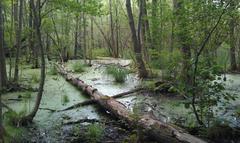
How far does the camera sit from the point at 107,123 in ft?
17.9

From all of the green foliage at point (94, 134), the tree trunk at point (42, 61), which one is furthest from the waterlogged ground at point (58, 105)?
the green foliage at point (94, 134)

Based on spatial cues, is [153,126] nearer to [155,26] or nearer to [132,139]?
[132,139]

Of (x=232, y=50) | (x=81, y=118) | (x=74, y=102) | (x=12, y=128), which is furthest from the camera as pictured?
(x=232, y=50)

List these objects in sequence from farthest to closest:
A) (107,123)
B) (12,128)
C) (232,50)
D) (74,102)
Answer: (232,50) → (74,102) → (107,123) → (12,128)

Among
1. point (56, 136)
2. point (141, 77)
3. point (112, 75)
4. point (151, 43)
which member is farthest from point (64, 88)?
point (56, 136)

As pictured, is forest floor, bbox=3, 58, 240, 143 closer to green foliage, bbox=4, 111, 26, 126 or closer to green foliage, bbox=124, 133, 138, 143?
green foliage, bbox=124, 133, 138, 143

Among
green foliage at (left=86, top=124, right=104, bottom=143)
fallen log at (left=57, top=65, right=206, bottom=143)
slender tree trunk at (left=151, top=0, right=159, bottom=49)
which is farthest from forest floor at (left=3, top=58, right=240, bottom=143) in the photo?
slender tree trunk at (left=151, top=0, right=159, bottom=49)

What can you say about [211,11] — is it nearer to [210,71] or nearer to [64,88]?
[210,71]

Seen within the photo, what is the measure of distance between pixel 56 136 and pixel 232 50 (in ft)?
30.7

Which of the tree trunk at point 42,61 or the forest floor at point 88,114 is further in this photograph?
the tree trunk at point 42,61

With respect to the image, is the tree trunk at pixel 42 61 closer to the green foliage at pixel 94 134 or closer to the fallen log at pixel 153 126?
the green foliage at pixel 94 134

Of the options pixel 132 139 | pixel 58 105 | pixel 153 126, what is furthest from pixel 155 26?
pixel 132 139

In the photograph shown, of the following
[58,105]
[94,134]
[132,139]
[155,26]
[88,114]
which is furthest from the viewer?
[155,26]

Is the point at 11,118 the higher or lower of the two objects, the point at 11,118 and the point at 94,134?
the higher
